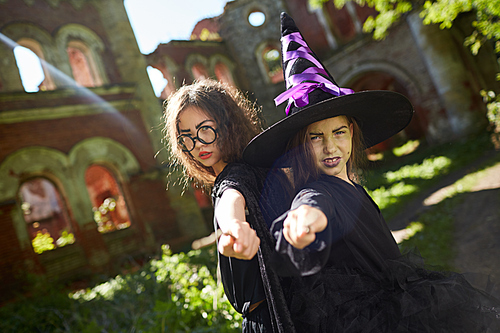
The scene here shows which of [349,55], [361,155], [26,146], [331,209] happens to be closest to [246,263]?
[331,209]

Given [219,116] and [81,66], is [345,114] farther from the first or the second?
[81,66]

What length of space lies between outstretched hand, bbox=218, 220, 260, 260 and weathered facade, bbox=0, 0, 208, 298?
7672 mm

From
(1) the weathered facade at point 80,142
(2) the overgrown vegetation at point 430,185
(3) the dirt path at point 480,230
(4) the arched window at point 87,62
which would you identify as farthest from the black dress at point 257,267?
(4) the arched window at point 87,62

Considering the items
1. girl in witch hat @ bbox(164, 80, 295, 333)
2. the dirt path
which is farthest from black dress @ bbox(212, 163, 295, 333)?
the dirt path

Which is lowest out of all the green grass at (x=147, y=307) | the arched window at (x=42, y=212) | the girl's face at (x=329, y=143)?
the green grass at (x=147, y=307)

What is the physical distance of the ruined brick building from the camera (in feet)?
24.6

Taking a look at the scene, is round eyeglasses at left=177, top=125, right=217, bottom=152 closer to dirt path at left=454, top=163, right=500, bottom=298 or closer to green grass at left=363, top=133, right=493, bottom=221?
dirt path at left=454, top=163, right=500, bottom=298

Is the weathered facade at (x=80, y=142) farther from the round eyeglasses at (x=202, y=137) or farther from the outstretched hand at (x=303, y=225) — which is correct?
the outstretched hand at (x=303, y=225)

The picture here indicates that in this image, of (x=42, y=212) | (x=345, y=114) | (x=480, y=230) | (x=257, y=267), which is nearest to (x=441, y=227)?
(x=480, y=230)

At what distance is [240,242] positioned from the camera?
87 centimetres

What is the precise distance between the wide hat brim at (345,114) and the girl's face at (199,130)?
0.20m

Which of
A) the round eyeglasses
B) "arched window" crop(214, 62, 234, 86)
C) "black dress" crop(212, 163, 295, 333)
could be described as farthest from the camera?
"arched window" crop(214, 62, 234, 86)

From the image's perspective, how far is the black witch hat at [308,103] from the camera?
124cm

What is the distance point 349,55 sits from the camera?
12.8 metres
